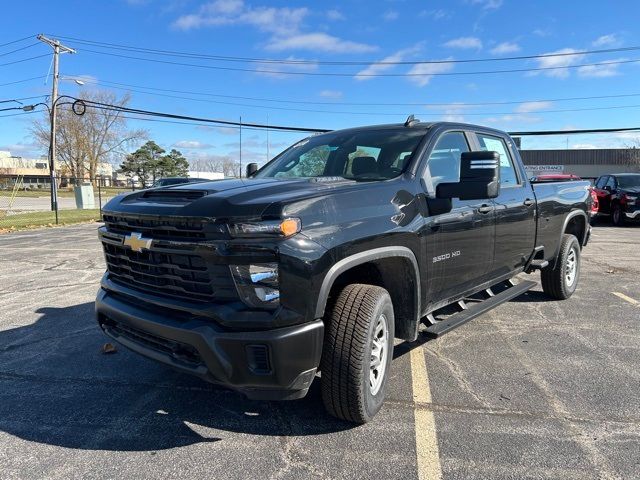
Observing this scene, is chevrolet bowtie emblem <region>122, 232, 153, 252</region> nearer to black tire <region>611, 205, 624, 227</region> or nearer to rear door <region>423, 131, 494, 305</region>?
rear door <region>423, 131, 494, 305</region>

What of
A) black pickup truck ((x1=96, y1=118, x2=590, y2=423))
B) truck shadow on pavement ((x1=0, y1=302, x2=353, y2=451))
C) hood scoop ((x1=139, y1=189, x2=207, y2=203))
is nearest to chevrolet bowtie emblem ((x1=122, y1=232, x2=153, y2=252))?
black pickup truck ((x1=96, y1=118, x2=590, y2=423))

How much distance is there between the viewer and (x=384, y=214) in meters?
3.21

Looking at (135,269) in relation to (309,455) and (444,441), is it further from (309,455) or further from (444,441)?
(444,441)

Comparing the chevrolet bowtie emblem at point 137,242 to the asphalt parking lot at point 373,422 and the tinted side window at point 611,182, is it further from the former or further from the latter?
the tinted side window at point 611,182

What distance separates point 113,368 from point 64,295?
3170 mm

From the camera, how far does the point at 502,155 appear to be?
5.15 m

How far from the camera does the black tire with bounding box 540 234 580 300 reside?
20.1 ft

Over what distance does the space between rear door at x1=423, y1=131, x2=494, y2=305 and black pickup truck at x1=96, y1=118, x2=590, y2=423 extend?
16 millimetres

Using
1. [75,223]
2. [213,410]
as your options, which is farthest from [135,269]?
[75,223]

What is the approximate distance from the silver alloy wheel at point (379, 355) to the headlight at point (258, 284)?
83cm

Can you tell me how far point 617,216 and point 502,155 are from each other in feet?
45.7

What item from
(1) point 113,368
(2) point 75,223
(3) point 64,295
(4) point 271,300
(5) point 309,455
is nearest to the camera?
(4) point 271,300

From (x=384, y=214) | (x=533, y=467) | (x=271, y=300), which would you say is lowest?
(x=533, y=467)

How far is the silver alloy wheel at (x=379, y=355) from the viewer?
10.5ft
